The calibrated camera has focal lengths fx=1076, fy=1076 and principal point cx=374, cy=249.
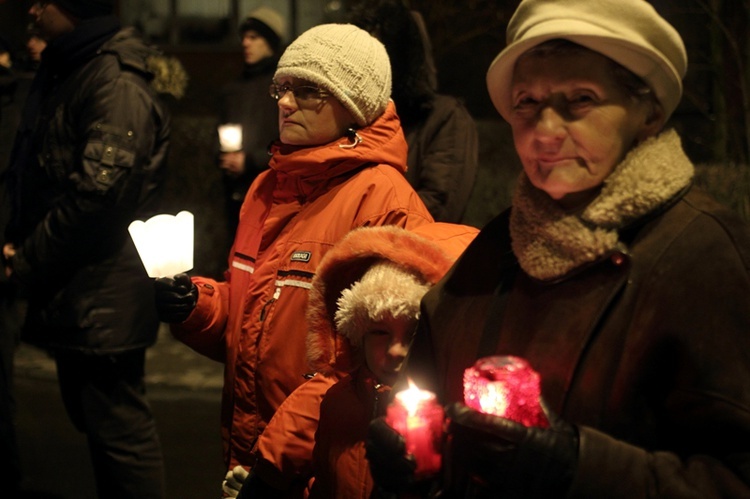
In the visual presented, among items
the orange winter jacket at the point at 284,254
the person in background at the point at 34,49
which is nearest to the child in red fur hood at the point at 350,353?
the orange winter jacket at the point at 284,254

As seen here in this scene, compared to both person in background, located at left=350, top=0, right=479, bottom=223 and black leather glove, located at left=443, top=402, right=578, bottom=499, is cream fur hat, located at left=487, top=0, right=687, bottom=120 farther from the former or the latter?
person in background, located at left=350, top=0, right=479, bottom=223

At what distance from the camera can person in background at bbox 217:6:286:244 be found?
6641mm

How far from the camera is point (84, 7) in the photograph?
4910 millimetres

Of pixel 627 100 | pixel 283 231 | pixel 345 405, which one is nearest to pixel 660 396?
pixel 627 100

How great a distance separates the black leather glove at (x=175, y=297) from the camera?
3.58 meters

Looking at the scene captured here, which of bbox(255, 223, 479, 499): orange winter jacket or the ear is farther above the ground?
the ear

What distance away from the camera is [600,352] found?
1.98 metres

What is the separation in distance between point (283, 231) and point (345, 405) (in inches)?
33.9

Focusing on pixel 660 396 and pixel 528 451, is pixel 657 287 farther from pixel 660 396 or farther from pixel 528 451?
pixel 528 451

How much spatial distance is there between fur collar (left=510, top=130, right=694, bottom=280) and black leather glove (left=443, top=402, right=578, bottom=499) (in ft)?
1.07

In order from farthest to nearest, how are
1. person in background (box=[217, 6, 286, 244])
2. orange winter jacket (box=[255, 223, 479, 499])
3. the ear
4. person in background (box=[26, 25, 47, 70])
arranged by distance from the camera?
person in background (box=[26, 25, 47, 70]) < person in background (box=[217, 6, 286, 244]) < orange winter jacket (box=[255, 223, 479, 499]) < the ear

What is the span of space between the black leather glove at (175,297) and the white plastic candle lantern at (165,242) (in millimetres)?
42

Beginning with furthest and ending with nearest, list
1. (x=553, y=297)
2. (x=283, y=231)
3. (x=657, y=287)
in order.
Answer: (x=283, y=231), (x=553, y=297), (x=657, y=287)

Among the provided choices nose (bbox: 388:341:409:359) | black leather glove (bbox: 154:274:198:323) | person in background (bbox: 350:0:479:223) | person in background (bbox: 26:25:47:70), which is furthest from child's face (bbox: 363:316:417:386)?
person in background (bbox: 26:25:47:70)
